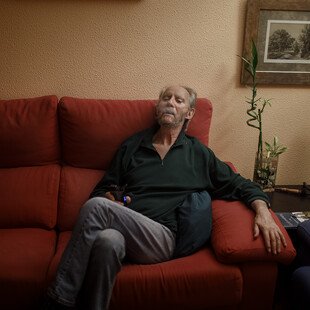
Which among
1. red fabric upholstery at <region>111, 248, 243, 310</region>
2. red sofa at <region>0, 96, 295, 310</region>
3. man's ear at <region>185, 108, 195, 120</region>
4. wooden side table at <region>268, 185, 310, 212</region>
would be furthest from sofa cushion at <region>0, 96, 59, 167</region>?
wooden side table at <region>268, 185, 310, 212</region>

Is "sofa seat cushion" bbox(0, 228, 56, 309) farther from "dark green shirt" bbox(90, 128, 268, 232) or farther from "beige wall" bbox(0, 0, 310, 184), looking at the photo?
"beige wall" bbox(0, 0, 310, 184)

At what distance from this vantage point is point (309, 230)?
1.54m

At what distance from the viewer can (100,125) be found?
6.02ft

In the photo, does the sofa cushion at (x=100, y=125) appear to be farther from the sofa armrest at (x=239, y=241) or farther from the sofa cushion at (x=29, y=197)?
the sofa armrest at (x=239, y=241)

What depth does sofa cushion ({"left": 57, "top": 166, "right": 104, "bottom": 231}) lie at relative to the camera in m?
1.79

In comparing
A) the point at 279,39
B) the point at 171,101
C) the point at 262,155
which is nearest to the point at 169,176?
the point at 171,101

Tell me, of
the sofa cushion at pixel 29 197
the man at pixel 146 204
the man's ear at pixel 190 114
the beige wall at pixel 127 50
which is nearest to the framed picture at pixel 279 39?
the beige wall at pixel 127 50

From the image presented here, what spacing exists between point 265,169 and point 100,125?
1.00 metres

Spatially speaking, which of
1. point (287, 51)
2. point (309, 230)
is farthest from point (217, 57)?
point (309, 230)

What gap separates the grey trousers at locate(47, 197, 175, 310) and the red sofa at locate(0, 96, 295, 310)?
6 centimetres

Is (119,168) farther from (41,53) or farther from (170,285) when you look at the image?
(41,53)

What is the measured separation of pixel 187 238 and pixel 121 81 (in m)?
1.04

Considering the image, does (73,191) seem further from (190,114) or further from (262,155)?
(262,155)

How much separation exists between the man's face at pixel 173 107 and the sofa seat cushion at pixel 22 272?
0.84 m
